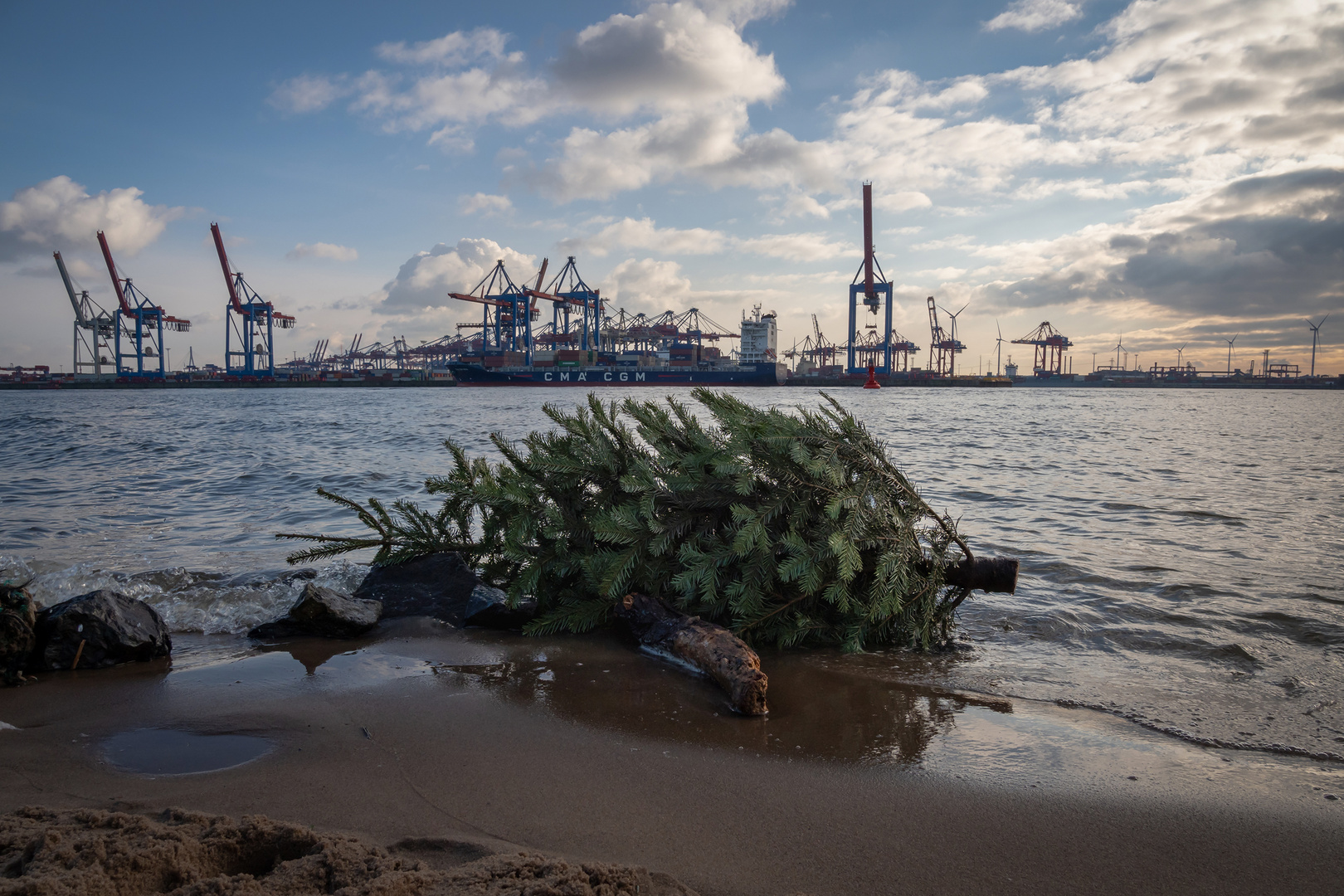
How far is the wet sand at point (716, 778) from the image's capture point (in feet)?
5.21

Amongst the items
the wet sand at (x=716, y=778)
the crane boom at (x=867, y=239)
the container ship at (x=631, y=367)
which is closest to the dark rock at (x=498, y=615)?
the wet sand at (x=716, y=778)

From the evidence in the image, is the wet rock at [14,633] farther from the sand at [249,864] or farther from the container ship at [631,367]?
the container ship at [631,367]

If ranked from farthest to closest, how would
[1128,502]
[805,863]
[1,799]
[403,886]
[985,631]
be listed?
A: [1128,502]
[985,631]
[1,799]
[805,863]
[403,886]

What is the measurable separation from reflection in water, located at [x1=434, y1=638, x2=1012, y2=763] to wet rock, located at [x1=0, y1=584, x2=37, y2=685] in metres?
1.67

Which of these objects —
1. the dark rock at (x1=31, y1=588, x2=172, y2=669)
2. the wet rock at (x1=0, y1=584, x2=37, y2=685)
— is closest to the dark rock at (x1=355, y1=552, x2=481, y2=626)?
the dark rock at (x1=31, y1=588, x2=172, y2=669)

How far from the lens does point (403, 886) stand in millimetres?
1358

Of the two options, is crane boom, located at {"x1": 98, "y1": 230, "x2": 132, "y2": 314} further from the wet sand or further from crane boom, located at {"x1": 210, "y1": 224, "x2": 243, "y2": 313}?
the wet sand

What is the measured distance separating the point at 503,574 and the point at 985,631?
9.36 ft

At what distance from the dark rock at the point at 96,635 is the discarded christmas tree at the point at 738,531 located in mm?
1661

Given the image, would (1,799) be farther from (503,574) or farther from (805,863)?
(503,574)

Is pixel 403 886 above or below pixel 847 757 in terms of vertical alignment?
above

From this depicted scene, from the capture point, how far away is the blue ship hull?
74.8 m

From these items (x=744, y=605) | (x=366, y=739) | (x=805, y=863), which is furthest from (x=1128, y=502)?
(x=366, y=739)

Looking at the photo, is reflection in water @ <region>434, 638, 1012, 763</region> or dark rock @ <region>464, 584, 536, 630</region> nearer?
reflection in water @ <region>434, 638, 1012, 763</region>
